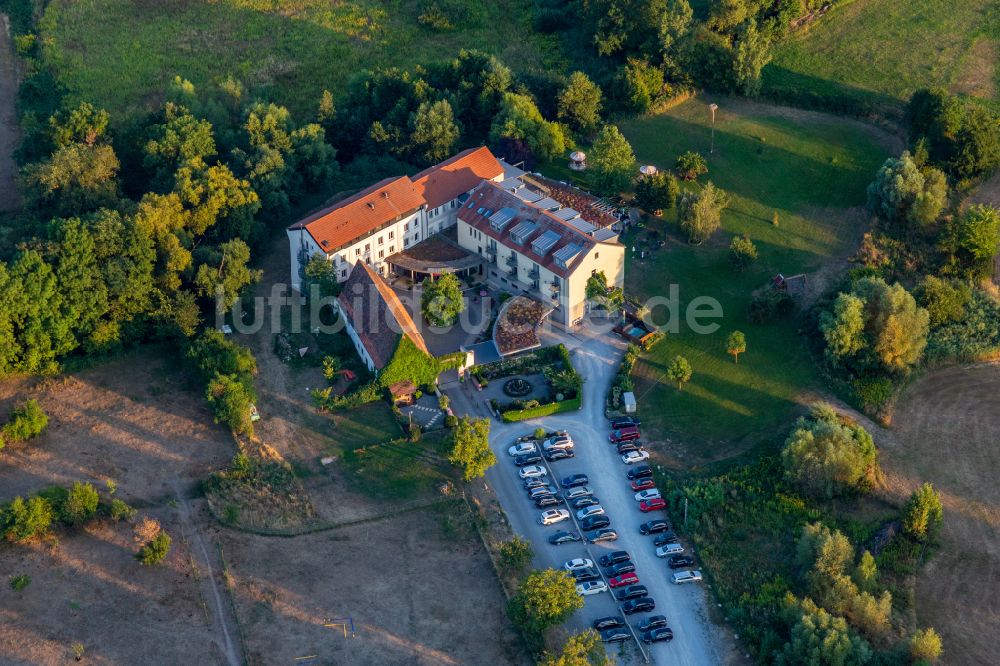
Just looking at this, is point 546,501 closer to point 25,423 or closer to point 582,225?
point 582,225

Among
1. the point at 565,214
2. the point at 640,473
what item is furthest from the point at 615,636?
the point at 565,214

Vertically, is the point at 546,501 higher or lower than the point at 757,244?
lower

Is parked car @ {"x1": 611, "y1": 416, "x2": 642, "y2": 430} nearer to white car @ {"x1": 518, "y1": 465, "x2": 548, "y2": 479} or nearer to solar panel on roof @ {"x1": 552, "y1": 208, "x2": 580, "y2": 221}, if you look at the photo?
white car @ {"x1": 518, "y1": 465, "x2": 548, "y2": 479}

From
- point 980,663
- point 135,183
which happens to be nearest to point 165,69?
point 135,183

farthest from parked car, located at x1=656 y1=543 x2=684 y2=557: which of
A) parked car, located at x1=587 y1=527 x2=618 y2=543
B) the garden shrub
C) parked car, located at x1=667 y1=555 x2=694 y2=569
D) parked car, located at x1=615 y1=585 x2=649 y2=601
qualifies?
the garden shrub

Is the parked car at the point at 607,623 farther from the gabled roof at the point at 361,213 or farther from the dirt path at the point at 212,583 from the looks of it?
the gabled roof at the point at 361,213

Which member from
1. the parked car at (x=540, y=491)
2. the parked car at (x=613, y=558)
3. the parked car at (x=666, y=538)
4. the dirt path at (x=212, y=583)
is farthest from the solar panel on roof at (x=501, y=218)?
the dirt path at (x=212, y=583)
